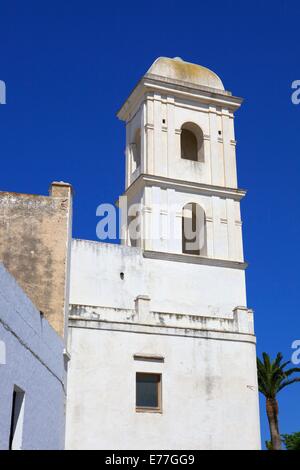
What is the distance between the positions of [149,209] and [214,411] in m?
7.21

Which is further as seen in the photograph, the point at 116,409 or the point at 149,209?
the point at 149,209

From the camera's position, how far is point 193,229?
24328mm

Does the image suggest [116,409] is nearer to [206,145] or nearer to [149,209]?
[149,209]

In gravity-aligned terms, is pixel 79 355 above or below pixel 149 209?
below

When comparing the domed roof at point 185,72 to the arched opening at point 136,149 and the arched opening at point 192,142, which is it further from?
the arched opening at point 136,149

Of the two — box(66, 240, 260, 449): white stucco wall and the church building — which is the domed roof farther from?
box(66, 240, 260, 449): white stucco wall

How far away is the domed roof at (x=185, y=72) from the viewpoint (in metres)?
25.2

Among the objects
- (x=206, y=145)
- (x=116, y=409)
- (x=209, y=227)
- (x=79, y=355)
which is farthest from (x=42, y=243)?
(x=206, y=145)

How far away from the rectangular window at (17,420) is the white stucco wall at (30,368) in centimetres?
13

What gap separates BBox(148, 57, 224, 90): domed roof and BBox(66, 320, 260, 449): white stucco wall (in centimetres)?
1044

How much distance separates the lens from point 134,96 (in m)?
25.3

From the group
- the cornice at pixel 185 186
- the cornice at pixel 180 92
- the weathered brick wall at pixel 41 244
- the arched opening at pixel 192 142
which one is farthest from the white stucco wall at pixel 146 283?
the cornice at pixel 180 92

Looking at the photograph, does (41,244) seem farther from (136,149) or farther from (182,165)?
(136,149)

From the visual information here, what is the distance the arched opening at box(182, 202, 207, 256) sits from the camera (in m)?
23.7
